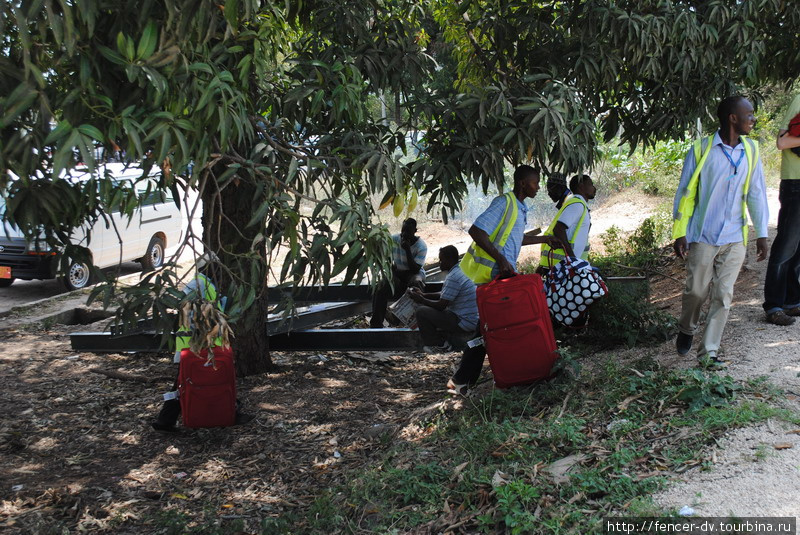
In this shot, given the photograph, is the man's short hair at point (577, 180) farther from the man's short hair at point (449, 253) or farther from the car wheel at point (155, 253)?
the car wheel at point (155, 253)

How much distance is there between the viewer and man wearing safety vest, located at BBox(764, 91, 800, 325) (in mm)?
5746

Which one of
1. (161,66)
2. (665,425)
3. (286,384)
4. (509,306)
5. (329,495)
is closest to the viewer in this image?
(161,66)

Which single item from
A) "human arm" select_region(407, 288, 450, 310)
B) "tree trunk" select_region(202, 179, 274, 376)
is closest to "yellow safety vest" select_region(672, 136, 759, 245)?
"human arm" select_region(407, 288, 450, 310)

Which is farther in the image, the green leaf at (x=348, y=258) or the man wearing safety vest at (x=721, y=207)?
the man wearing safety vest at (x=721, y=207)

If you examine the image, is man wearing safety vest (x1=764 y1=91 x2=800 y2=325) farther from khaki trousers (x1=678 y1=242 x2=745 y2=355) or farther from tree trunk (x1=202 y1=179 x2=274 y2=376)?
tree trunk (x1=202 y1=179 x2=274 y2=376)

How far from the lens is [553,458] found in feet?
14.2

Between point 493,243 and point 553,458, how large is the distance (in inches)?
77.4

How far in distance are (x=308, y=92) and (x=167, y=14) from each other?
1.60 meters

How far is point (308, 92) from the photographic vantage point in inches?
193

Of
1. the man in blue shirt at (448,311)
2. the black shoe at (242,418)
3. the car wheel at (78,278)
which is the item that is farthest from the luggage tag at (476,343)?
the car wheel at (78,278)

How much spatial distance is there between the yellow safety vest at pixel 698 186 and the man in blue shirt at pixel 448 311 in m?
2.00

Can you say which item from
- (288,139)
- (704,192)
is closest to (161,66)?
(288,139)

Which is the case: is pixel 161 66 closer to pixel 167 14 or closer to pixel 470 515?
pixel 167 14

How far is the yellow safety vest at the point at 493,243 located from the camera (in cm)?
576
